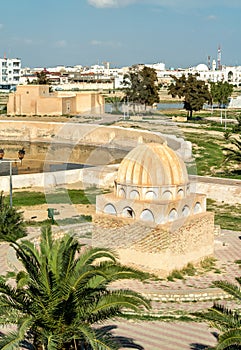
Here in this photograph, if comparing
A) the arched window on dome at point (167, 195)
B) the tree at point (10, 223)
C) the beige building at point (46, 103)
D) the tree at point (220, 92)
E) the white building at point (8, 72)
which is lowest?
the tree at point (10, 223)

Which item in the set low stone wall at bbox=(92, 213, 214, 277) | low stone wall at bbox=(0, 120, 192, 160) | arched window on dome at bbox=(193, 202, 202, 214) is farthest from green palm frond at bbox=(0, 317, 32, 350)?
low stone wall at bbox=(0, 120, 192, 160)

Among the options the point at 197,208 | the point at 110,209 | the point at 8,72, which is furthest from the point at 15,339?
the point at 8,72

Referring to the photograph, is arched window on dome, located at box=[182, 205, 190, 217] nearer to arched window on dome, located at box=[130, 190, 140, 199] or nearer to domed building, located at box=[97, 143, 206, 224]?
domed building, located at box=[97, 143, 206, 224]

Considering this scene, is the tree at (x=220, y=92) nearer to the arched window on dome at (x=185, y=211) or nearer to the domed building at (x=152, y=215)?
the arched window on dome at (x=185, y=211)

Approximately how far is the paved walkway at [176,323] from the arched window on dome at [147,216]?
125 centimetres

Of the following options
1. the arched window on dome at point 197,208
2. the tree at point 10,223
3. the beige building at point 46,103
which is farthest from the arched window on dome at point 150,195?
the beige building at point 46,103

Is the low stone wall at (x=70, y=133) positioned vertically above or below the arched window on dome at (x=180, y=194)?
below

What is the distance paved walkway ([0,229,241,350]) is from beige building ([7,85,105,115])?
3858 centimetres

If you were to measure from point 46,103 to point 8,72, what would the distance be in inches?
2140

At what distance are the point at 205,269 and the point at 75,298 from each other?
5.96m

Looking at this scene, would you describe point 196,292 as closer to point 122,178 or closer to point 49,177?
point 122,178

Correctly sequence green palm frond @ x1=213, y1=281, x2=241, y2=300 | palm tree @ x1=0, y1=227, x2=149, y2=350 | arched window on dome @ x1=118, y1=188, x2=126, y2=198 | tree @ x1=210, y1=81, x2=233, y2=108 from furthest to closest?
1. tree @ x1=210, y1=81, x2=233, y2=108
2. arched window on dome @ x1=118, y1=188, x2=126, y2=198
3. green palm frond @ x1=213, y1=281, x2=241, y2=300
4. palm tree @ x1=0, y1=227, x2=149, y2=350

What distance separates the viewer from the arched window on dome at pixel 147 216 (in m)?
13.1

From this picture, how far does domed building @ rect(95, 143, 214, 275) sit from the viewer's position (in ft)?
42.8
